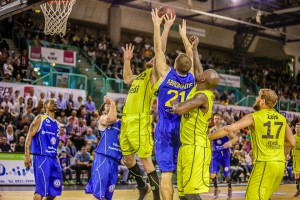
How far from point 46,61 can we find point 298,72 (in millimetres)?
22029

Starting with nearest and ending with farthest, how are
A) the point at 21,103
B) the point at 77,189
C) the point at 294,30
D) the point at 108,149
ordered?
the point at 108,149 → the point at 77,189 → the point at 21,103 → the point at 294,30

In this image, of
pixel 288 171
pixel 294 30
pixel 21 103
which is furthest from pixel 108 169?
pixel 294 30

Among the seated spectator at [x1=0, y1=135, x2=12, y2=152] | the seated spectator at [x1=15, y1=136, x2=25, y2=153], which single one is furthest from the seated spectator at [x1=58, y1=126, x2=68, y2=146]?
the seated spectator at [x1=0, y1=135, x2=12, y2=152]

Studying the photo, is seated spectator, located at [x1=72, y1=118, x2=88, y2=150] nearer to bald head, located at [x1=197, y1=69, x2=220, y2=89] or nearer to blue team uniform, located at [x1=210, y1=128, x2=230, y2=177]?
blue team uniform, located at [x1=210, y1=128, x2=230, y2=177]

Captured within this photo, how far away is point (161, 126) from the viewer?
6.88 metres

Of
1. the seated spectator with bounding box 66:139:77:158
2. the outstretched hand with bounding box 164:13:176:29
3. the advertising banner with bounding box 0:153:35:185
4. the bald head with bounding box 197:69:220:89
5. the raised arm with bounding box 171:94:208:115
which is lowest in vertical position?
the advertising banner with bounding box 0:153:35:185

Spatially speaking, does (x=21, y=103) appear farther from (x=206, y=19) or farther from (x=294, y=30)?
(x=294, y=30)

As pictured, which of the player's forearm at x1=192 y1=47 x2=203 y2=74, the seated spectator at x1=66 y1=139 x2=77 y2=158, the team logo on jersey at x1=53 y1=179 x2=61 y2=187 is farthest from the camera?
the seated spectator at x1=66 y1=139 x2=77 y2=158

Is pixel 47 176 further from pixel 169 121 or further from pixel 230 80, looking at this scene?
pixel 230 80

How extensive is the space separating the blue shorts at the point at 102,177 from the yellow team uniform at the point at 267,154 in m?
2.21

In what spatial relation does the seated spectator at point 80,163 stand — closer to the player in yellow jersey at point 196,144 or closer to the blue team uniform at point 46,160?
the blue team uniform at point 46,160

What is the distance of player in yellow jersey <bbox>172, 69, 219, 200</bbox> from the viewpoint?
238 inches

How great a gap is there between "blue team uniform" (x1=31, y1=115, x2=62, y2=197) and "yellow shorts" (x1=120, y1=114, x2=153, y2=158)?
3.91 feet

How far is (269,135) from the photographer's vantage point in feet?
20.1
